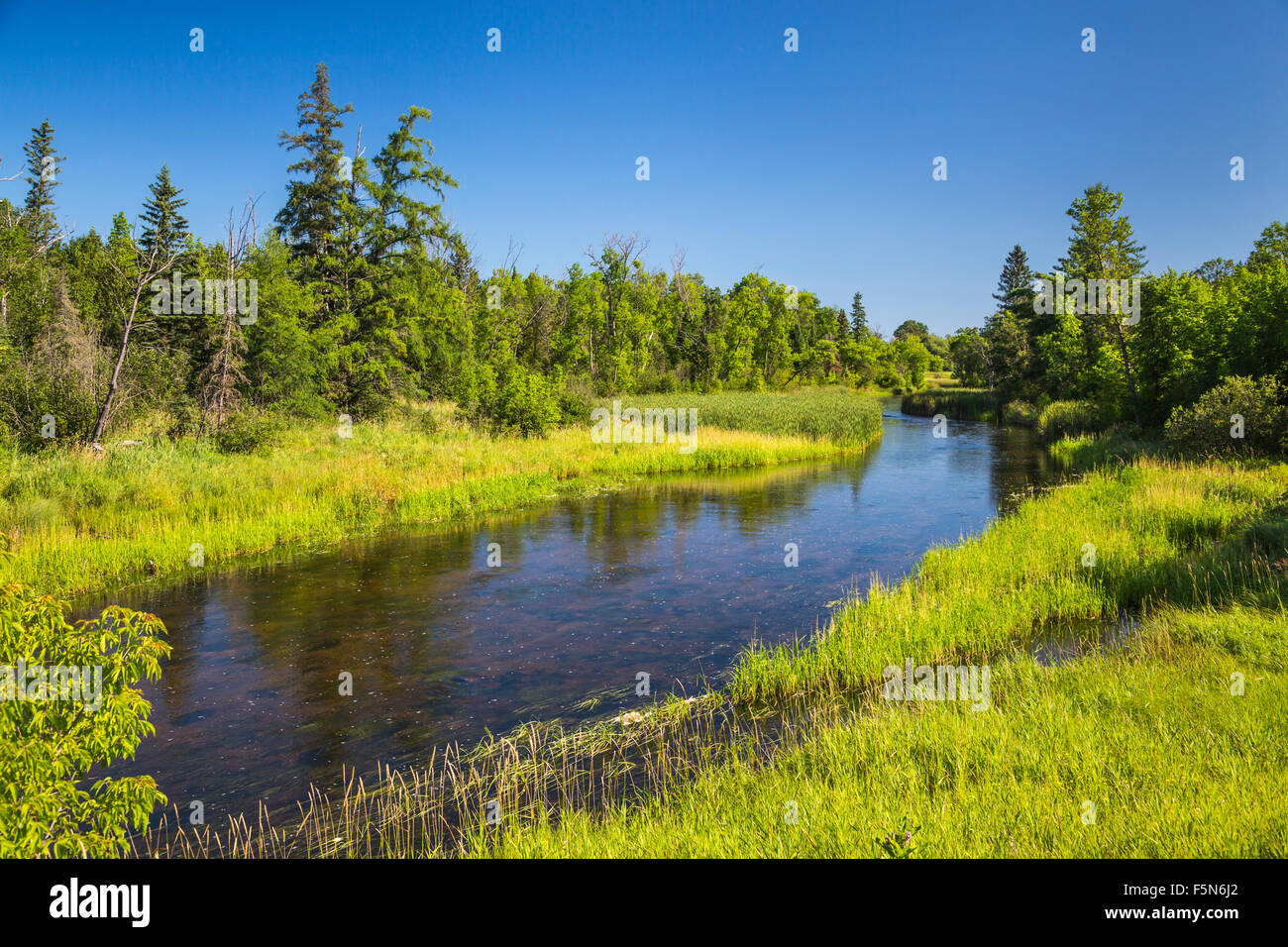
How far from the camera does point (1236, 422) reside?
72.6 feet

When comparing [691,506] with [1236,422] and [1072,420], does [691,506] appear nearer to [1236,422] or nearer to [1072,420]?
[1236,422]

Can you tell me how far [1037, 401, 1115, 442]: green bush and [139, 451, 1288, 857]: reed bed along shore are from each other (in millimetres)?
30423

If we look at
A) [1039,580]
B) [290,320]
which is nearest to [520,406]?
[290,320]

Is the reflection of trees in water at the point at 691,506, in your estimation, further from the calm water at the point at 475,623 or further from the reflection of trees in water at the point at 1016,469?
the reflection of trees in water at the point at 1016,469

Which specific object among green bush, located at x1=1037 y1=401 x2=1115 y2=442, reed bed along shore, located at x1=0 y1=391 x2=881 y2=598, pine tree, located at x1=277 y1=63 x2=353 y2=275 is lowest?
reed bed along shore, located at x1=0 y1=391 x2=881 y2=598

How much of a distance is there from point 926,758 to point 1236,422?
2198 centimetres

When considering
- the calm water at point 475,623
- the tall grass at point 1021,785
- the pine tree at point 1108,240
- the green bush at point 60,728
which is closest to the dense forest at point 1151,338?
the pine tree at point 1108,240

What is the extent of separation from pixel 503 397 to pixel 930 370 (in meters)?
135

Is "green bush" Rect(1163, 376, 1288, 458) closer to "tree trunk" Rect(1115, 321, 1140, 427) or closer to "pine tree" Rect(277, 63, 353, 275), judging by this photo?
"tree trunk" Rect(1115, 321, 1140, 427)

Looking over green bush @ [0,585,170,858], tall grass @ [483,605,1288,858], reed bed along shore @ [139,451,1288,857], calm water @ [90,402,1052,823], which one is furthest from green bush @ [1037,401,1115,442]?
green bush @ [0,585,170,858]

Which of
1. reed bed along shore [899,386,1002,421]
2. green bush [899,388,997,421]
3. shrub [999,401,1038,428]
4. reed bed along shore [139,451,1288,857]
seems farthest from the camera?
green bush [899,388,997,421]

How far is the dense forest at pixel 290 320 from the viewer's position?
23.5 m

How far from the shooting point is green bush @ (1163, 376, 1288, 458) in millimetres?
22156
